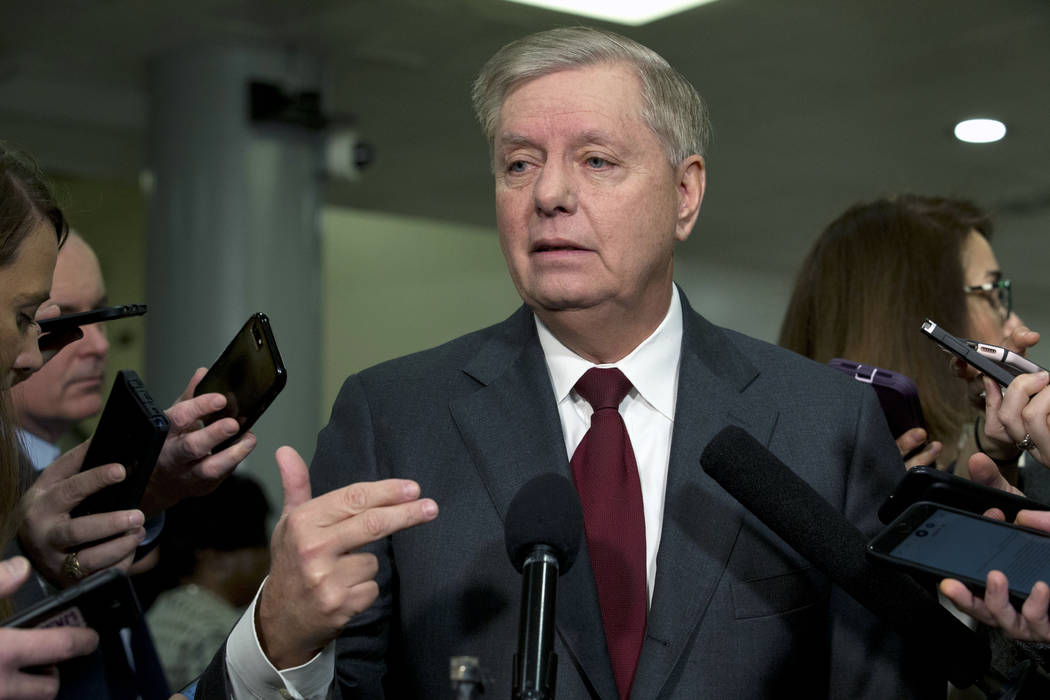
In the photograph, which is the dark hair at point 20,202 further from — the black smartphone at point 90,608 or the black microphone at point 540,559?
the black microphone at point 540,559

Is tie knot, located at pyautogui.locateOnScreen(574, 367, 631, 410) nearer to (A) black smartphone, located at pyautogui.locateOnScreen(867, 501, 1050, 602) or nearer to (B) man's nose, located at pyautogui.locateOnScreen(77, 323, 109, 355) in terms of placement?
(A) black smartphone, located at pyautogui.locateOnScreen(867, 501, 1050, 602)

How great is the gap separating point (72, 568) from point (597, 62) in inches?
41.4

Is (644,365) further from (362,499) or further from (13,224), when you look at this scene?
(13,224)

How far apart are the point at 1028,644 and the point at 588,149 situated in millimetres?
871

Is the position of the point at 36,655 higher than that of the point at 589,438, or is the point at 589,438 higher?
the point at 589,438

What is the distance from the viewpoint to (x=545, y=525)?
45.3 inches

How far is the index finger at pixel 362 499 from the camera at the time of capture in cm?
122

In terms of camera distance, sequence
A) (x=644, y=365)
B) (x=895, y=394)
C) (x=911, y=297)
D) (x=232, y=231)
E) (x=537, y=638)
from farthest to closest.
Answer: (x=232, y=231), (x=911, y=297), (x=895, y=394), (x=644, y=365), (x=537, y=638)

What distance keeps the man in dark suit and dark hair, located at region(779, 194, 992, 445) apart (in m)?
0.55

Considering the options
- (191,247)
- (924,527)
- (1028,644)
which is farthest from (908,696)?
(191,247)

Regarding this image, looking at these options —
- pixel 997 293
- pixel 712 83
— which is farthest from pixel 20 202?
pixel 712 83

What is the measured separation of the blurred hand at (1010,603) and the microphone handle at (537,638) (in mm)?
444

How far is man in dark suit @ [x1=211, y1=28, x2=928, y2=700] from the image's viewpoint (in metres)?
1.51

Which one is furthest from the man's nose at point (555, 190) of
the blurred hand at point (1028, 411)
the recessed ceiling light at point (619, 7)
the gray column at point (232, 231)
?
the gray column at point (232, 231)
